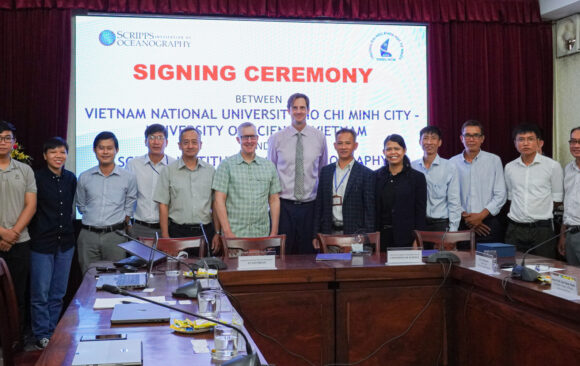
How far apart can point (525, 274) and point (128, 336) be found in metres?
1.84

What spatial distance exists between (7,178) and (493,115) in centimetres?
425

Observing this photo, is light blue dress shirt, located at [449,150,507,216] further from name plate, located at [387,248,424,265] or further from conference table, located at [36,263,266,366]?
conference table, located at [36,263,266,366]

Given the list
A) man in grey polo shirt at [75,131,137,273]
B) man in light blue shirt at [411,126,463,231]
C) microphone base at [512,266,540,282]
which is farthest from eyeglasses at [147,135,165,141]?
microphone base at [512,266,540,282]

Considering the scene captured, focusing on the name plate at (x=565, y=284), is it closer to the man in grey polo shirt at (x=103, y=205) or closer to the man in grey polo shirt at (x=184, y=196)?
the man in grey polo shirt at (x=184, y=196)

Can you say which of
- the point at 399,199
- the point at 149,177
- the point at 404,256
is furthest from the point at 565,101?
the point at 149,177

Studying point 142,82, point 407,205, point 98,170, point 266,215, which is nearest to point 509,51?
point 407,205

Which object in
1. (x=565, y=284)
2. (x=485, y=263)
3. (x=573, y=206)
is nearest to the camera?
(x=565, y=284)

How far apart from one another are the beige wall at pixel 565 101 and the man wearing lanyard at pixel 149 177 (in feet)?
12.4

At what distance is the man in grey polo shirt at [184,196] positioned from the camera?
14.3 feet

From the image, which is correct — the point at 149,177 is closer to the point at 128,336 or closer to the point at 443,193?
the point at 443,193

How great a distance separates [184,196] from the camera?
4371 millimetres

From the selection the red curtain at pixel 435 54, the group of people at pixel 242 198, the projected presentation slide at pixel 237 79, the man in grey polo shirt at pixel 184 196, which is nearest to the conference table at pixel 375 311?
the group of people at pixel 242 198

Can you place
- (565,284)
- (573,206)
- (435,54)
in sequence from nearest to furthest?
(565,284) < (573,206) < (435,54)

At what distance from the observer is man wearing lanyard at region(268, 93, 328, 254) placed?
468 centimetres
